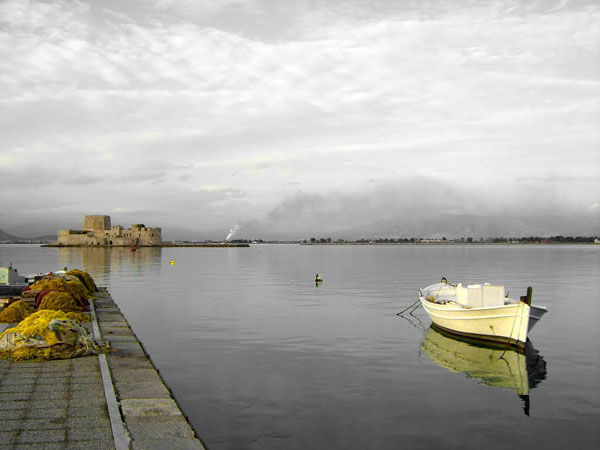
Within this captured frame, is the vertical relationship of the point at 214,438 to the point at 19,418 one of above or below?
below

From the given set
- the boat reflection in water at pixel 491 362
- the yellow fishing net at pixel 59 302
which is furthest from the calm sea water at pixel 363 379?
the yellow fishing net at pixel 59 302

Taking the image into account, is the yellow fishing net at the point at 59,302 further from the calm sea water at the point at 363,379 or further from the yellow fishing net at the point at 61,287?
the calm sea water at the point at 363,379

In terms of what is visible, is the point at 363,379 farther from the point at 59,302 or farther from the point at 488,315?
the point at 59,302

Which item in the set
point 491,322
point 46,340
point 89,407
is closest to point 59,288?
point 46,340

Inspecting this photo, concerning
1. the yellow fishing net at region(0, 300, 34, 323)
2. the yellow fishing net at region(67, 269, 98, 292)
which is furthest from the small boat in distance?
the yellow fishing net at region(67, 269, 98, 292)

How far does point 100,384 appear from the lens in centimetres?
1433

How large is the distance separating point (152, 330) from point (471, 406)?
19873 millimetres

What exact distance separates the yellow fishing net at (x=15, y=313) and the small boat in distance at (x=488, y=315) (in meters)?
22.4

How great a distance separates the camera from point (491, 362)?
2384 cm

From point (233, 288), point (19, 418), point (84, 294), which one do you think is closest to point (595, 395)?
point (19, 418)

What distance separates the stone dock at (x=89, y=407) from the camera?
1038 cm

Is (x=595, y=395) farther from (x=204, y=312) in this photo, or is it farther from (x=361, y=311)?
(x=204, y=312)

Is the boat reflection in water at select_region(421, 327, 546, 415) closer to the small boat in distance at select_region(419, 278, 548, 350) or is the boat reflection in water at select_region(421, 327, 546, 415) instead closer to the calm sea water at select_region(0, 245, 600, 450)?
the calm sea water at select_region(0, 245, 600, 450)

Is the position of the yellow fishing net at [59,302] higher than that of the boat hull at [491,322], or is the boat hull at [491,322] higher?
the yellow fishing net at [59,302]
